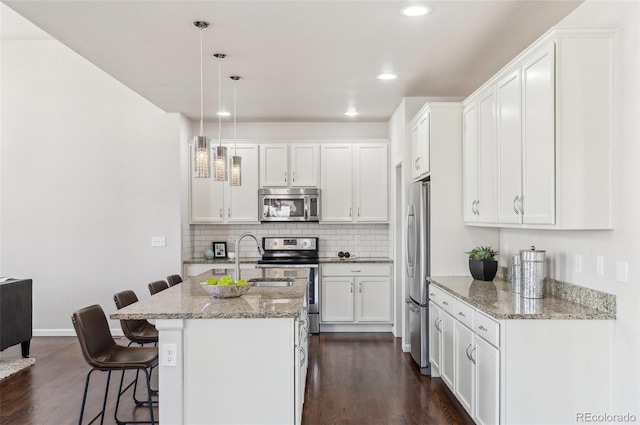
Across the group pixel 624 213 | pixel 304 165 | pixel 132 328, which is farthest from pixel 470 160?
pixel 132 328

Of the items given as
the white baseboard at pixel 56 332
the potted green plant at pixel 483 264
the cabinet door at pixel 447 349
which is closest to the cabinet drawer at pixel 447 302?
the cabinet door at pixel 447 349

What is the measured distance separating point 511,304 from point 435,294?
3.99 ft

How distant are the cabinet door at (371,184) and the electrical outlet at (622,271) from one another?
3791mm

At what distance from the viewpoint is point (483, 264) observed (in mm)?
3871

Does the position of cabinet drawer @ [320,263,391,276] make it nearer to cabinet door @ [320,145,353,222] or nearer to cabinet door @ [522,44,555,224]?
cabinet door @ [320,145,353,222]

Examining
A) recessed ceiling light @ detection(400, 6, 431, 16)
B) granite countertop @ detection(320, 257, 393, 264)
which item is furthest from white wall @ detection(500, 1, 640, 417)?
granite countertop @ detection(320, 257, 393, 264)

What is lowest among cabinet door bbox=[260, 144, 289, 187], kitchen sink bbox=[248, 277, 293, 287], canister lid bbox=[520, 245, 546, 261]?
kitchen sink bbox=[248, 277, 293, 287]

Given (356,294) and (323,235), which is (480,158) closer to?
(356,294)

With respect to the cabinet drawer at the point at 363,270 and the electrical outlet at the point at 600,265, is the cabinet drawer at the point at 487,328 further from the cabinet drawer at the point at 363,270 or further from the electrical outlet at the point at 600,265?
the cabinet drawer at the point at 363,270

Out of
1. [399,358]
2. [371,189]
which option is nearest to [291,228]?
[371,189]

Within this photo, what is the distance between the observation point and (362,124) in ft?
21.5

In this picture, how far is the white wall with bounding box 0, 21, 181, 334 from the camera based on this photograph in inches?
231

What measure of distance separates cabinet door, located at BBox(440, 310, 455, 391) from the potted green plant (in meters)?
0.47

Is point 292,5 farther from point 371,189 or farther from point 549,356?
point 371,189
